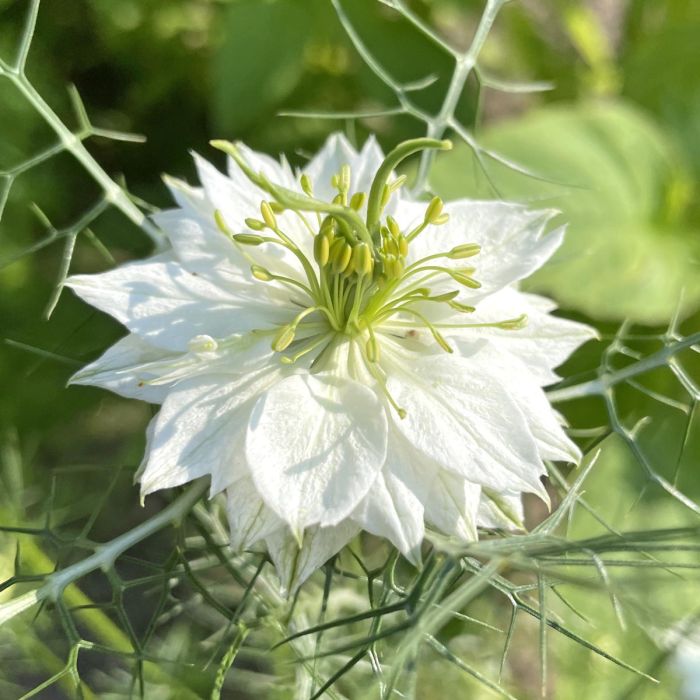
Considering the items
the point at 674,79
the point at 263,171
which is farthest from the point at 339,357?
the point at 674,79

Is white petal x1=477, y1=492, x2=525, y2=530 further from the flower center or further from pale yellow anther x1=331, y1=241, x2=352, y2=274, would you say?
pale yellow anther x1=331, y1=241, x2=352, y2=274

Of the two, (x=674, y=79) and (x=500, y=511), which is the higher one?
(x=674, y=79)

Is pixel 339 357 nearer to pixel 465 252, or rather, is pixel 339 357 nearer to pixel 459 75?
pixel 465 252

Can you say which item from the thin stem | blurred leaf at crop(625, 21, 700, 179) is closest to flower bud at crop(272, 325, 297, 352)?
the thin stem

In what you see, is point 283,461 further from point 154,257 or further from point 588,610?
point 588,610

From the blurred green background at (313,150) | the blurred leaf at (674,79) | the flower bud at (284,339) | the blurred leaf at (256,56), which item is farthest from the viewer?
the blurred leaf at (674,79)

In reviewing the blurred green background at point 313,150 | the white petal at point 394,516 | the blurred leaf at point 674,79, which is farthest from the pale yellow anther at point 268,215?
the blurred leaf at point 674,79

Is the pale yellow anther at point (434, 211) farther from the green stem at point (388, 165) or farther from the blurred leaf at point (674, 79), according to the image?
the blurred leaf at point (674, 79)
